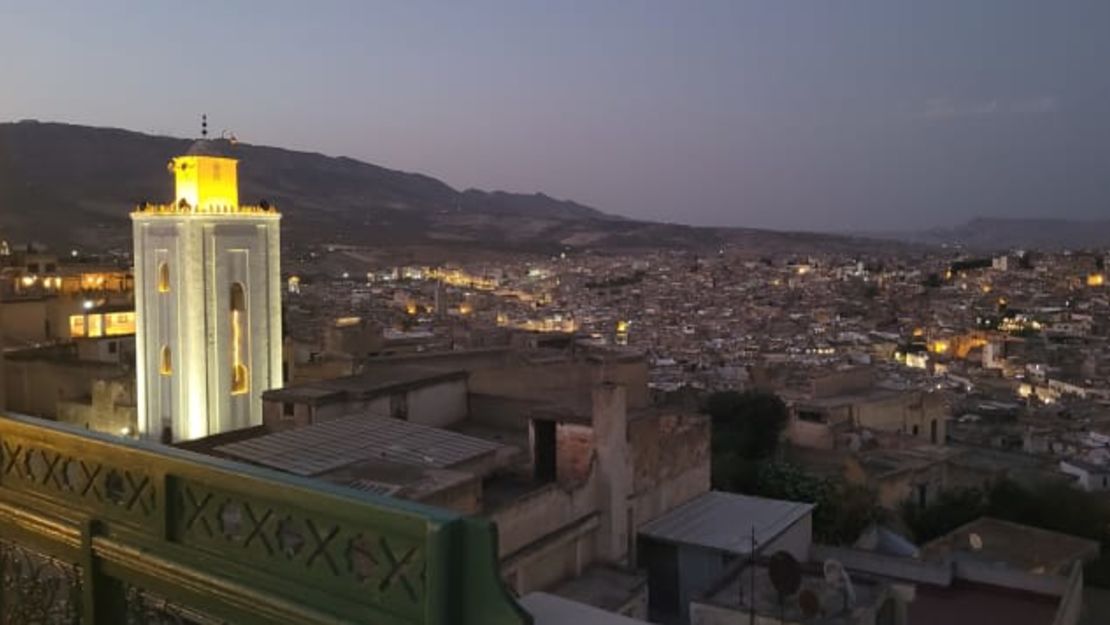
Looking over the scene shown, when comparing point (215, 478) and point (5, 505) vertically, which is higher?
point (215, 478)

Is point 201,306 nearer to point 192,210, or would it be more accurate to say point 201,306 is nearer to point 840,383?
point 192,210

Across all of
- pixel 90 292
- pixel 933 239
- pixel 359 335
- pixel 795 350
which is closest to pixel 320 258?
pixel 795 350

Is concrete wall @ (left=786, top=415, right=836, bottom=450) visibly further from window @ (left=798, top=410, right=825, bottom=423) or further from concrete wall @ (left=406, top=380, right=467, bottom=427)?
concrete wall @ (left=406, top=380, right=467, bottom=427)

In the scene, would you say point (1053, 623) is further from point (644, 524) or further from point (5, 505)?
point (5, 505)

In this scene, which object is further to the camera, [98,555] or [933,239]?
[933,239]

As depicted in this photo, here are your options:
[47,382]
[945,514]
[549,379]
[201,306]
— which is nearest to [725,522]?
[549,379]

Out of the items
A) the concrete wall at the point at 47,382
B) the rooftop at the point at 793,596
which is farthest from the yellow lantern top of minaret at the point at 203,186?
the rooftop at the point at 793,596
